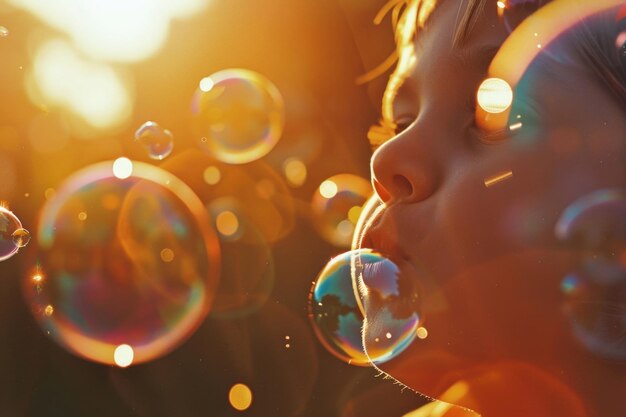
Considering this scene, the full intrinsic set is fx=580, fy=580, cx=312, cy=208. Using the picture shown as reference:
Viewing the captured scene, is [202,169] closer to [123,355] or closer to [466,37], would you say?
[123,355]

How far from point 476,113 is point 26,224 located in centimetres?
160

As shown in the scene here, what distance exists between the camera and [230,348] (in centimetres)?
186

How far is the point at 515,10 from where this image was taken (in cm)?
59

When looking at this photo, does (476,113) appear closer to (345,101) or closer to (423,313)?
(423,313)

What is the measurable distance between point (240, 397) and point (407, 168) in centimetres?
136

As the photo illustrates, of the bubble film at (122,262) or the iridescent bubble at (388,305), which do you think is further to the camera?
the bubble film at (122,262)

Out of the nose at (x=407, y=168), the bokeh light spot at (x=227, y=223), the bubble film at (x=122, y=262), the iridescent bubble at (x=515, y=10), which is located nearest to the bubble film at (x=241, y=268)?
the bokeh light spot at (x=227, y=223)

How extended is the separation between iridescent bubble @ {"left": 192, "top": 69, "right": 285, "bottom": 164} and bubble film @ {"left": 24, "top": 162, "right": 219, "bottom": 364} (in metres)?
0.23

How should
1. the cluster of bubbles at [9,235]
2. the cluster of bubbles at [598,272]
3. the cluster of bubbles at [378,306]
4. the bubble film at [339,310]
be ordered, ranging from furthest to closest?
the cluster of bubbles at [9,235], the bubble film at [339,310], the cluster of bubbles at [378,306], the cluster of bubbles at [598,272]

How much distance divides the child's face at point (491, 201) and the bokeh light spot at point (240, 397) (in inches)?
49.1

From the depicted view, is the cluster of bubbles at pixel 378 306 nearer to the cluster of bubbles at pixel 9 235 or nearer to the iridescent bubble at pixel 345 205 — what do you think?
the iridescent bubble at pixel 345 205

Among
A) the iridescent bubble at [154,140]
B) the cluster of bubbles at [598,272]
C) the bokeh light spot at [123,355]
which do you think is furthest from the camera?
the bokeh light spot at [123,355]

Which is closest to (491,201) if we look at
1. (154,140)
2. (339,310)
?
(339,310)

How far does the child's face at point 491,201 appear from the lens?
0.51m
